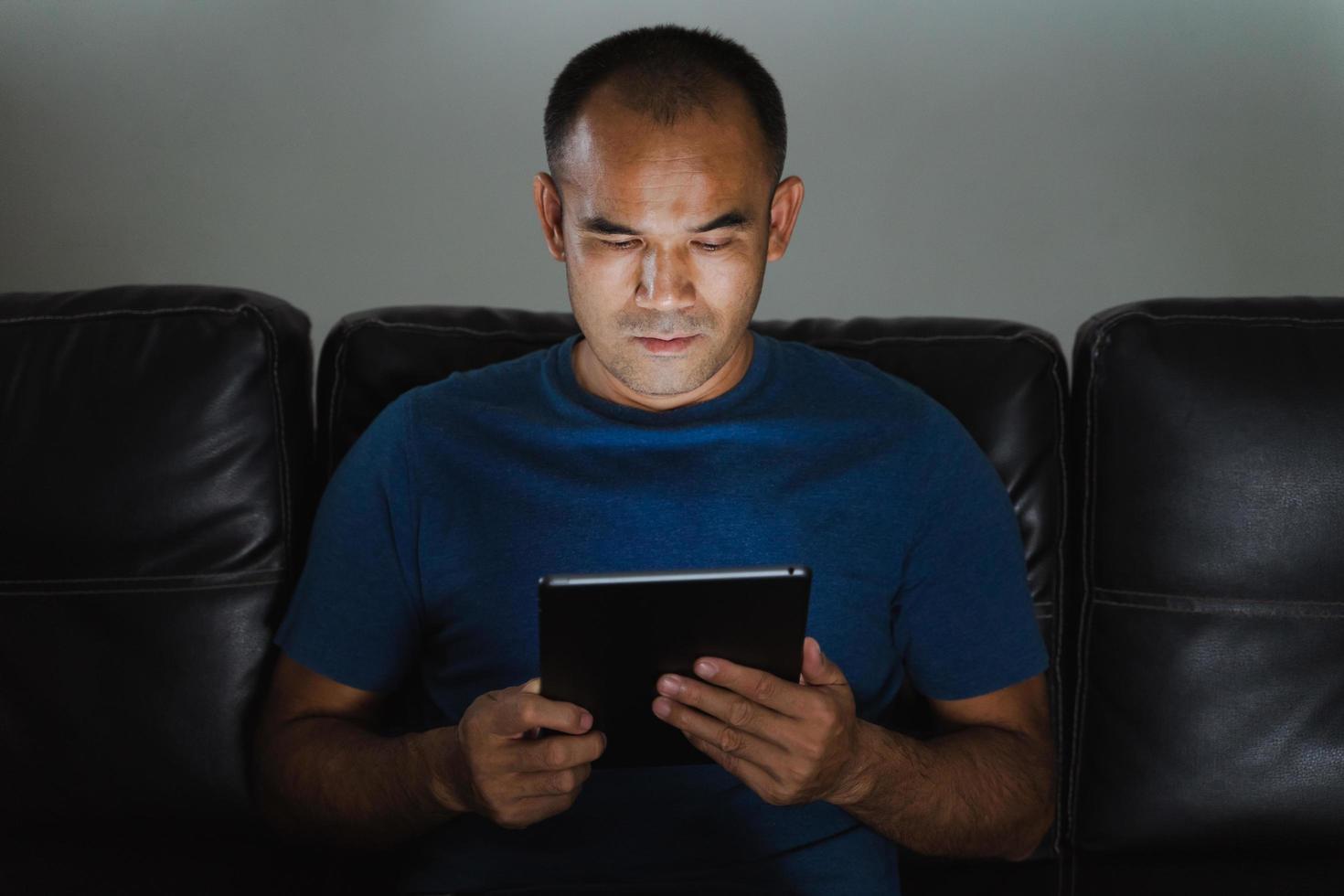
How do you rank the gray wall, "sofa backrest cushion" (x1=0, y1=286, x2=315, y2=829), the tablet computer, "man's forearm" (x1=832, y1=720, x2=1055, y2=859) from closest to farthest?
1. the tablet computer
2. "man's forearm" (x1=832, y1=720, x2=1055, y2=859)
3. "sofa backrest cushion" (x1=0, y1=286, x2=315, y2=829)
4. the gray wall

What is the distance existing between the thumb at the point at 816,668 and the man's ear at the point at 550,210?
1.66ft

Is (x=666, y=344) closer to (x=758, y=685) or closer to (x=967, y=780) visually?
(x=758, y=685)

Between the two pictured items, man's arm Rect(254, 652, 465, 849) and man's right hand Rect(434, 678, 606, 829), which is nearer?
man's right hand Rect(434, 678, 606, 829)

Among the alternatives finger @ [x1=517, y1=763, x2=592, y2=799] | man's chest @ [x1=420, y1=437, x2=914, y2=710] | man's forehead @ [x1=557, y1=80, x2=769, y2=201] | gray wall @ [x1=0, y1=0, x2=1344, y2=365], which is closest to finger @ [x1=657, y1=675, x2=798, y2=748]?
finger @ [x1=517, y1=763, x2=592, y2=799]

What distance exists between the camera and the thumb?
1.07 m

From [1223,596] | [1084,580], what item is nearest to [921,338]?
[1084,580]

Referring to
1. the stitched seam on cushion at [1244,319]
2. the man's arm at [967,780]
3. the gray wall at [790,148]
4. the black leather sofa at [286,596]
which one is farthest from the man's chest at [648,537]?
the gray wall at [790,148]

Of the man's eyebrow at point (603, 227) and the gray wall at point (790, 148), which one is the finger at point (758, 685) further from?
the gray wall at point (790, 148)

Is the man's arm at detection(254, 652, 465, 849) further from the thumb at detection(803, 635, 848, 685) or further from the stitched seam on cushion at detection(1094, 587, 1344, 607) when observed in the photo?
the stitched seam on cushion at detection(1094, 587, 1344, 607)

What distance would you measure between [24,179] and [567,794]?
4.93 feet

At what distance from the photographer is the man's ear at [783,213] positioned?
4.51 ft

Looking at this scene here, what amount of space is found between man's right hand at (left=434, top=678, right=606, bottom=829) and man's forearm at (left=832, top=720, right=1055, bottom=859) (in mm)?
267

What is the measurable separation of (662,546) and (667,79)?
1.52ft

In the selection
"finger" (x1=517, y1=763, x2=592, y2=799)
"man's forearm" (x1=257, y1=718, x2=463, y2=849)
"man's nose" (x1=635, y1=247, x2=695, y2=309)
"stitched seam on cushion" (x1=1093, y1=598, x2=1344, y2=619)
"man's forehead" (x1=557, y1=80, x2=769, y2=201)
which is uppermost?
"man's forehead" (x1=557, y1=80, x2=769, y2=201)
